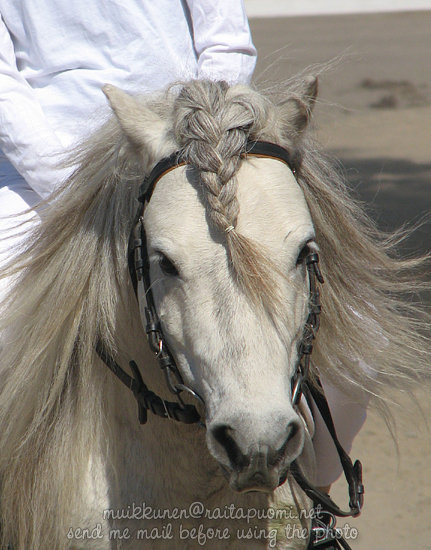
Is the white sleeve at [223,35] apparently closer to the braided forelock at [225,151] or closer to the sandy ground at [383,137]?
the sandy ground at [383,137]

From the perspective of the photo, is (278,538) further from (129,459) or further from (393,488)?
(393,488)

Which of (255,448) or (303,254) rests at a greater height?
(303,254)

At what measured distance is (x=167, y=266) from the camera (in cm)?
146

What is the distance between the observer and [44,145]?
2072mm

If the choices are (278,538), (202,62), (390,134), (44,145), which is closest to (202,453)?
(278,538)

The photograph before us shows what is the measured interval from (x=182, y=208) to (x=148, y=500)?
72 centimetres

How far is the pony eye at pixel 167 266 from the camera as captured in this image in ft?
4.77

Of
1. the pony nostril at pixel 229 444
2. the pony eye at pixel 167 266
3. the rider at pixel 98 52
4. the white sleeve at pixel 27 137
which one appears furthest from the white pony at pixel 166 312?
the rider at pixel 98 52

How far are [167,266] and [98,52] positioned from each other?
1.12 metres

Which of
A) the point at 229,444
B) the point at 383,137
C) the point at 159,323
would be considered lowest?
the point at 383,137

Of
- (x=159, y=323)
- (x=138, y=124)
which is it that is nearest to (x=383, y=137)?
(x=138, y=124)

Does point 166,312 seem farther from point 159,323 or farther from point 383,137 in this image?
point 383,137

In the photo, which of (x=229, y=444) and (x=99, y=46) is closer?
(x=229, y=444)

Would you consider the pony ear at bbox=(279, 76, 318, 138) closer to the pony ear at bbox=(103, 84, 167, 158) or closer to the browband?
the browband
